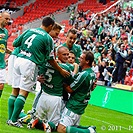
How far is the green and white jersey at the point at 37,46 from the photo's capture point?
8.02 meters

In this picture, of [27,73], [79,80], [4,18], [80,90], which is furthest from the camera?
[4,18]

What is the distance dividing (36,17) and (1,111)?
28.7 meters

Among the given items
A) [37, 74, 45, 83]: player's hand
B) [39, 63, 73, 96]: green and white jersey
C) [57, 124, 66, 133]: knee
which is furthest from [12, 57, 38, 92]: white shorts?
[57, 124, 66, 133]: knee

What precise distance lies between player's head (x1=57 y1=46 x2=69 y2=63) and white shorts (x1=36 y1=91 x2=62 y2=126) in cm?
71

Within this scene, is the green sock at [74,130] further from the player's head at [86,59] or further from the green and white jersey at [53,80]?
the player's head at [86,59]

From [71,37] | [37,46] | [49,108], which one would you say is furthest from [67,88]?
[71,37]

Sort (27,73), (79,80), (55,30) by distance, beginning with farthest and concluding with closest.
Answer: (55,30)
(79,80)
(27,73)

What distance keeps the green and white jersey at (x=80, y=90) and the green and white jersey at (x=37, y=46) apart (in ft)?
2.11

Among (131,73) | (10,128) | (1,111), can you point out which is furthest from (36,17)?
(10,128)

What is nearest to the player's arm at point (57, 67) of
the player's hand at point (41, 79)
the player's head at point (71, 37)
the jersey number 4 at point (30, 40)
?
the player's hand at point (41, 79)

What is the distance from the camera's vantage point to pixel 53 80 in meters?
8.27

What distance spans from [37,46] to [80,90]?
1.13 metres

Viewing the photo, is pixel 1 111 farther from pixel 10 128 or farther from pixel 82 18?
pixel 82 18

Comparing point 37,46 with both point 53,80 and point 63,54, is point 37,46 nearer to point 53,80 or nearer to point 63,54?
point 63,54
